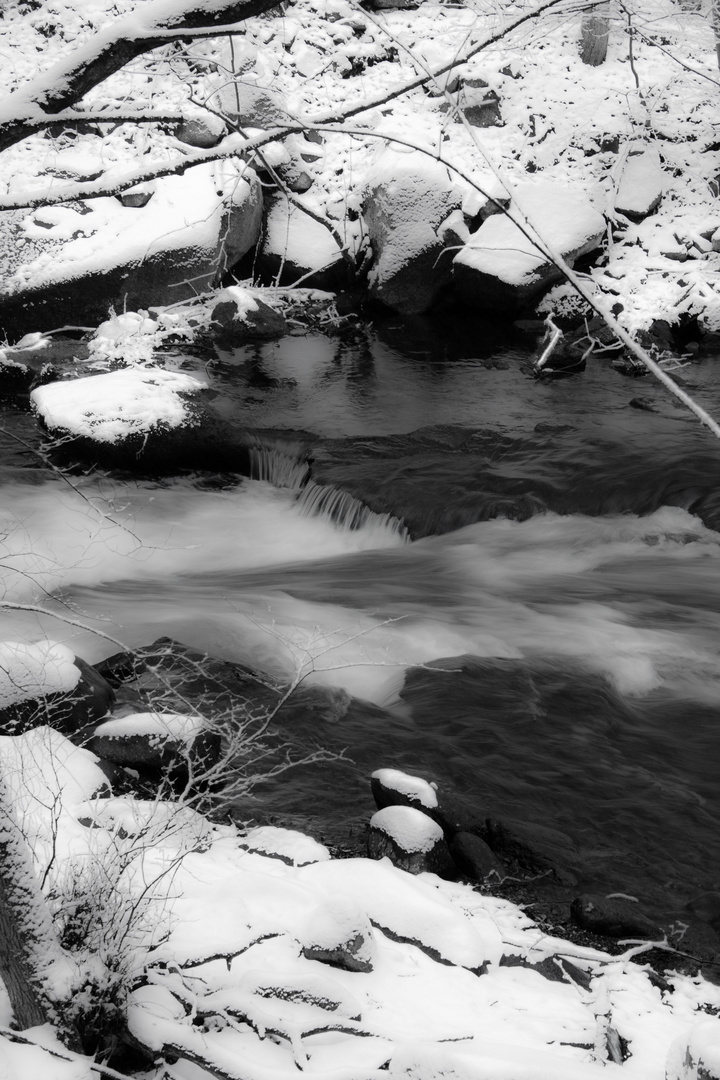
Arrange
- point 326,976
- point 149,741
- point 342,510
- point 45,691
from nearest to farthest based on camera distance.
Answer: point 326,976
point 149,741
point 45,691
point 342,510

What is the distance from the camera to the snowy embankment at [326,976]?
2.53 metres

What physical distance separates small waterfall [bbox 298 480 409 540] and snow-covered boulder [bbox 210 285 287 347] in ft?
13.2

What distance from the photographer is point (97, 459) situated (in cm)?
829

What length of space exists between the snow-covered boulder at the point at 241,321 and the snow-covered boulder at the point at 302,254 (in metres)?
1.06

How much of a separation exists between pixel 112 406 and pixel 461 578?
3.62 m

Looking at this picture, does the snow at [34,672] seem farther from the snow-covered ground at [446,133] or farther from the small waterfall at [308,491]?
the snow-covered ground at [446,133]

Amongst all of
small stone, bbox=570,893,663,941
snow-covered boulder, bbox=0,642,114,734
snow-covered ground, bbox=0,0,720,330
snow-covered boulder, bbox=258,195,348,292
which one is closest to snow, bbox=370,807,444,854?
small stone, bbox=570,893,663,941

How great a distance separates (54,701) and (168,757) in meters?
0.69

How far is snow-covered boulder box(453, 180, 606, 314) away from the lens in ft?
37.4

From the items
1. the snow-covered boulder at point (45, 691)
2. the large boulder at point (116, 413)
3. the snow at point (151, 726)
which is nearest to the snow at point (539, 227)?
the large boulder at point (116, 413)

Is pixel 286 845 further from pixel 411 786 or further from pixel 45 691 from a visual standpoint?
pixel 45 691

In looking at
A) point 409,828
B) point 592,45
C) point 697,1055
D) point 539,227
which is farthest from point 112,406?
point 592,45

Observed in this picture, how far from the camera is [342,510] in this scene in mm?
7863

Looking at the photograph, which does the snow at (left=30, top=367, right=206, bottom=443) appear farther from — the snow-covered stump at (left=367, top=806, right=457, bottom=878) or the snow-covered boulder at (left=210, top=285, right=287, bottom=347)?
the snow-covered stump at (left=367, top=806, right=457, bottom=878)
